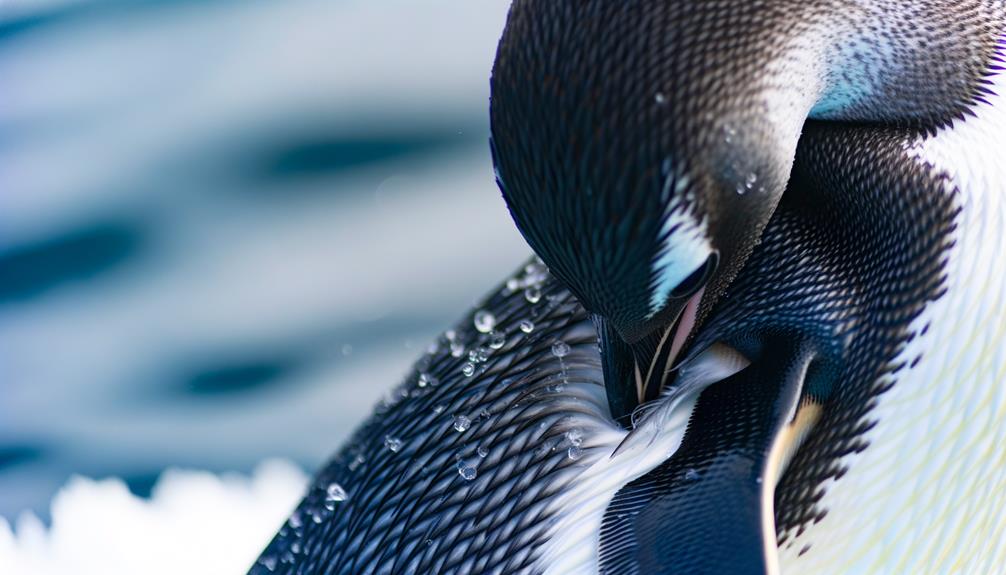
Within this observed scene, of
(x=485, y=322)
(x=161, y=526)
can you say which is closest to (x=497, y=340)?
(x=485, y=322)

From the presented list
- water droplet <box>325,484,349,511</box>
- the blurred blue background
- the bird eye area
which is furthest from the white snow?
the bird eye area

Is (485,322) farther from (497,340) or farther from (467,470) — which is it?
(467,470)

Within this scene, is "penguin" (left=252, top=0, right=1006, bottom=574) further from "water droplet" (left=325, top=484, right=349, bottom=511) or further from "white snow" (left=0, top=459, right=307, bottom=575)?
"white snow" (left=0, top=459, right=307, bottom=575)

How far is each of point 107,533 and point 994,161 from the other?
66.6 inches

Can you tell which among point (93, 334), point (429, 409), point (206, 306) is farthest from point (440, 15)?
point (429, 409)

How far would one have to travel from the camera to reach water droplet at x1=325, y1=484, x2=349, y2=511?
1124 millimetres

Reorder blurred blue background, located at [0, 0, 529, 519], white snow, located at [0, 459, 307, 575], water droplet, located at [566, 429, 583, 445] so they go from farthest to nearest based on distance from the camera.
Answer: blurred blue background, located at [0, 0, 529, 519] < white snow, located at [0, 459, 307, 575] < water droplet, located at [566, 429, 583, 445]

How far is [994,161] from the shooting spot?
80 centimetres

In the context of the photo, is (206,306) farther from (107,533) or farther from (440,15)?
(440,15)

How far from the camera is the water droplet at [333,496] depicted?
1.12 meters

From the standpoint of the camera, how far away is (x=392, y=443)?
3.58 feet

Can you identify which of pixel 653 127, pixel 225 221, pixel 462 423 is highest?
pixel 225 221

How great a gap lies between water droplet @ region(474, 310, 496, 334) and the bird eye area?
0.38m

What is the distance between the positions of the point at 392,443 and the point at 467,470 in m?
0.11
